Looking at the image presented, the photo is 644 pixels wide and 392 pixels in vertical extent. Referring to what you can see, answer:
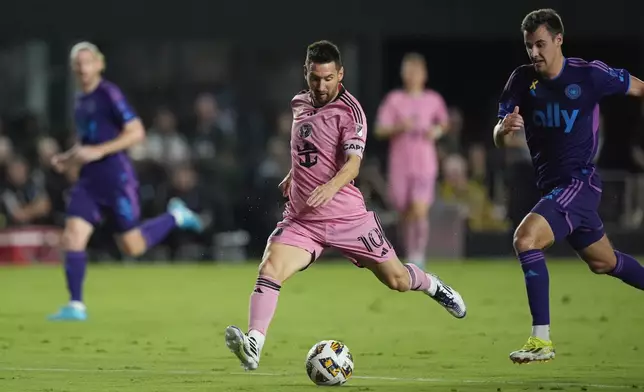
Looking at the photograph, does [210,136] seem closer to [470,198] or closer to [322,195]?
[470,198]

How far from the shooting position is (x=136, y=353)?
9.72 meters

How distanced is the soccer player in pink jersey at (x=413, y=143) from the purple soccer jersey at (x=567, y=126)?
24.6 feet

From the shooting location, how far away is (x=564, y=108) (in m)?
8.90

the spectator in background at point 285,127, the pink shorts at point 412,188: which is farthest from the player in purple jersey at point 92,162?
the spectator in background at point 285,127

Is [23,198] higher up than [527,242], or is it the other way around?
[527,242]

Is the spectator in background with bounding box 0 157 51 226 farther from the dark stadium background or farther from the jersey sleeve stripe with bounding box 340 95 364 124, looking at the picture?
the jersey sleeve stripe with bounding box 340 95 364 124

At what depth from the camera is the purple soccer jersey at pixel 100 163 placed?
1222 centimetres

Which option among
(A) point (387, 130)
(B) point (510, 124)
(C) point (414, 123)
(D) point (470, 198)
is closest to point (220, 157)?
(D) point (470, 198)

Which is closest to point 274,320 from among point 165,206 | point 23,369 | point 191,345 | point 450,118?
point 191,345

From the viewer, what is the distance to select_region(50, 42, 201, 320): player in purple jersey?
39.8 ft

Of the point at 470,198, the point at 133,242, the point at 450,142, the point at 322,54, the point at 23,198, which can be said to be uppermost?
the point at 322,54

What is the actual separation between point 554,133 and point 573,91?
280 mm

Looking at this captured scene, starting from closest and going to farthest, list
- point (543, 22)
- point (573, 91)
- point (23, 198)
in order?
point (543, 22) < point (573, 91) < point (23, 198)

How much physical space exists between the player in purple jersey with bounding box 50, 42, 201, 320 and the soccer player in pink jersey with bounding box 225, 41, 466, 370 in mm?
3786
